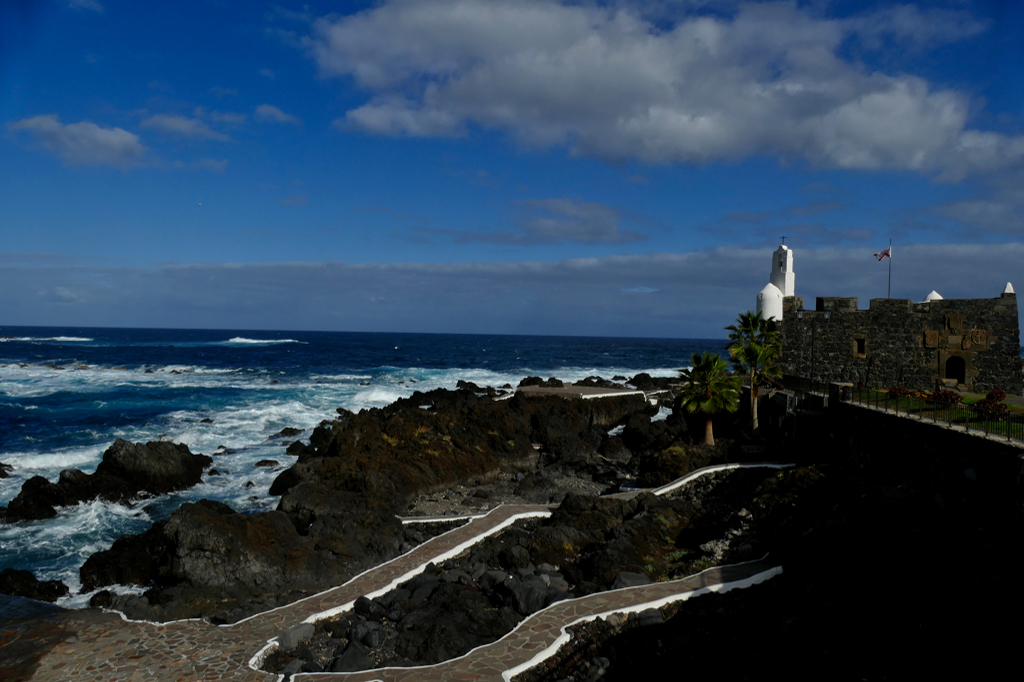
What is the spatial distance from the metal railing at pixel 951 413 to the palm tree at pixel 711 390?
19.2ft

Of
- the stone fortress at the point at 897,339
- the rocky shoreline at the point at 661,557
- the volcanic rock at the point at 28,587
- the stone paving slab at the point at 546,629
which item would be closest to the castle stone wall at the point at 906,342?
the stone fortress at the point at 897,339

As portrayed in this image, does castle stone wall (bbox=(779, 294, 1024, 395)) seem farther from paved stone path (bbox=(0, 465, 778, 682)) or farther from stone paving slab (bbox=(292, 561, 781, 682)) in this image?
paved stone path (bbox=(0, 465, 778, 682))

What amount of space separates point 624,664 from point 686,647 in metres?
1.17

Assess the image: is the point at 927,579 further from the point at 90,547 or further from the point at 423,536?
the point at 90,547

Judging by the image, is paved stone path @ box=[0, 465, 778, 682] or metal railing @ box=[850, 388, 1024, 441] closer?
paved stone path @ box=[0, 465, 778, 682]

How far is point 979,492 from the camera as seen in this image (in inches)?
547

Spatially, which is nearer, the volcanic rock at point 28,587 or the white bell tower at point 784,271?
the volcanic rock at point 28,587

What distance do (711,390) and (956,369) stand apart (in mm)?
10268

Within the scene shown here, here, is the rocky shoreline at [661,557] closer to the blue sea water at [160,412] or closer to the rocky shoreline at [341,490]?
the rocky shoreline at [341,490]

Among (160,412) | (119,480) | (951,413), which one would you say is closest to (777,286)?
(951,413)

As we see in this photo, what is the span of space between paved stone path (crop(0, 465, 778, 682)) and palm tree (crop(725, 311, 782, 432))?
1519cm

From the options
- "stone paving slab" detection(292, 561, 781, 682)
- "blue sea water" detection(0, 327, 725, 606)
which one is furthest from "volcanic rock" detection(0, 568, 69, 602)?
"stone paving slab" detection(292, 561, 781, 682)

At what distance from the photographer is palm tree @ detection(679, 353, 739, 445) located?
89.6 feet

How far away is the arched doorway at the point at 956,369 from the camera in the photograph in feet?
82.9
